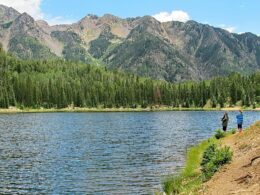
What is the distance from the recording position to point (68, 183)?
48.7m

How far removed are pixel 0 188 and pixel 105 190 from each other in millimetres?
11495

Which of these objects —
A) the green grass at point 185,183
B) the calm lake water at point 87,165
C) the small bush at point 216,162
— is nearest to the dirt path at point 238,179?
the small bush at point 216,162

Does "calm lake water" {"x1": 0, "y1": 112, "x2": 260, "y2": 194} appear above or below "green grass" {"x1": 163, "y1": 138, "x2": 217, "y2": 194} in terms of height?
below

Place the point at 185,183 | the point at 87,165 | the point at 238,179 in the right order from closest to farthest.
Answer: the point at 238,179, the point at 185,183, the point at 87,165

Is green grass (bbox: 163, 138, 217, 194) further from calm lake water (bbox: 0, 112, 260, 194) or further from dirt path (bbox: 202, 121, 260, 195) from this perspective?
calm lake water (bbox: 0, 112, 260, 194)

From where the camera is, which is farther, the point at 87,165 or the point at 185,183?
the point at 87,165

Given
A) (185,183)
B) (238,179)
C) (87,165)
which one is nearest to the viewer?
(238,179)

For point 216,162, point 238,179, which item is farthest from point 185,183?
point 238,179

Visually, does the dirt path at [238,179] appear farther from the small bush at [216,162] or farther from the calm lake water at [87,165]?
the calm lake water at [87,165]

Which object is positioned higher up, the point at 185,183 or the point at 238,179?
the point at 238,179

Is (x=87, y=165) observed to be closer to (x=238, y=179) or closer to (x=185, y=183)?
(x=185, y=183)

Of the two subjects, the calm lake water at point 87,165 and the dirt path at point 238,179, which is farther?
the calm lake water at point 87,165

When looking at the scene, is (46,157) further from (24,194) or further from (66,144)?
(24,194)

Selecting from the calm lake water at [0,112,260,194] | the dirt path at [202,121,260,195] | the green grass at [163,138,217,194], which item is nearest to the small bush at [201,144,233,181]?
the green grass at [163,138,217,194]
